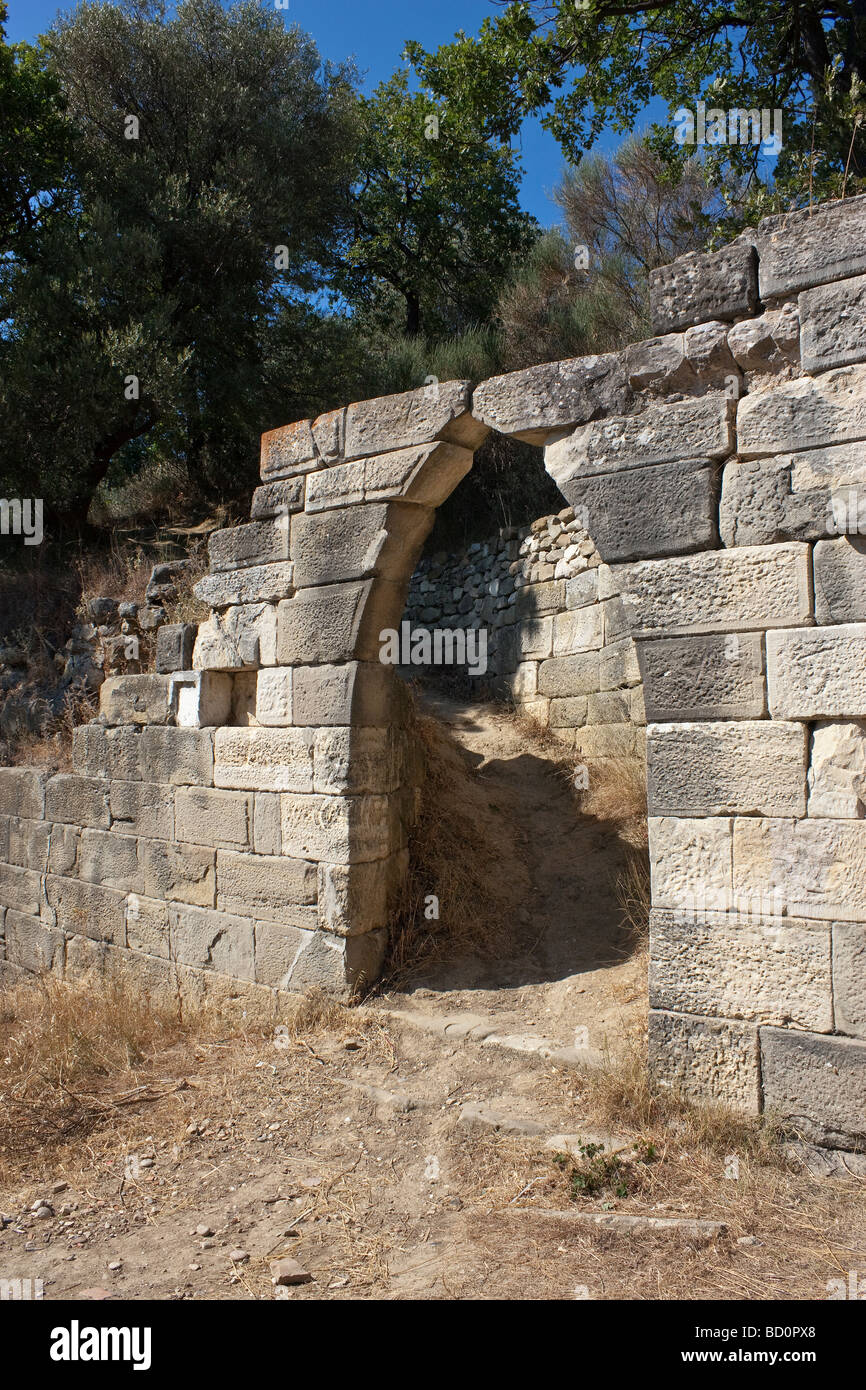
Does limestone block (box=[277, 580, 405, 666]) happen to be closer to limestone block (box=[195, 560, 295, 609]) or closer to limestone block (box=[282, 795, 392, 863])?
limestone block (box=[195, 560, 295, 609])

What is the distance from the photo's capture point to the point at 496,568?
11.2m

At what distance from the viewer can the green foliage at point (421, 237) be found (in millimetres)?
15844

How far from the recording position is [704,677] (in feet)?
13.0

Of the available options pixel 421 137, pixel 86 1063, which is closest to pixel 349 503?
pixel 86 1063

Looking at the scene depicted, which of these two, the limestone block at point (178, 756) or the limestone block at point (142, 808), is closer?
the limestone block at point (178, 756)

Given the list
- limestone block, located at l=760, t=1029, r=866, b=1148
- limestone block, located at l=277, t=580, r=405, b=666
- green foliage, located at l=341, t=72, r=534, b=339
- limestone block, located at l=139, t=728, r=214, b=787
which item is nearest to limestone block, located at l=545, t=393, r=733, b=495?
limestone block, located at l=277, t=580, r=405, b=666

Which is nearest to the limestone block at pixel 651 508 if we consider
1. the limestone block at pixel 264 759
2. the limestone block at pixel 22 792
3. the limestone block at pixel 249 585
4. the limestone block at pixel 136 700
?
the limestone block at pixel 249 585

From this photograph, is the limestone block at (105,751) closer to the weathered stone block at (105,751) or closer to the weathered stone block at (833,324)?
the weathered stone block at (105,751)

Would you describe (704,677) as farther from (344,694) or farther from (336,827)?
(336,827)

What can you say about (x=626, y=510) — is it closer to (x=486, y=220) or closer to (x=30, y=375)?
(x=30, y=375)

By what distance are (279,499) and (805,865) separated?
3789 mm

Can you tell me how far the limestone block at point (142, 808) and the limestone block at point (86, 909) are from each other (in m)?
0.46

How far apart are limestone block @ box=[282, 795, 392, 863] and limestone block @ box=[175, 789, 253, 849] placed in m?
0.37

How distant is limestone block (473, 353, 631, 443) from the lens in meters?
4.41
